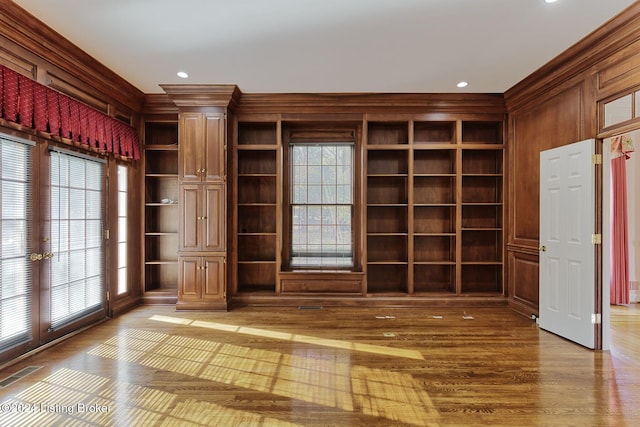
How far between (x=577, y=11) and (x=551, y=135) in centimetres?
151

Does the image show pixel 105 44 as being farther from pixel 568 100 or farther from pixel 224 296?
pixel 568 100

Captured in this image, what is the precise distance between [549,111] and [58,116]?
214 inches

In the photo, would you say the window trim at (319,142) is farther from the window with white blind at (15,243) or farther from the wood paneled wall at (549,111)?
the window with white blind at (15,243)

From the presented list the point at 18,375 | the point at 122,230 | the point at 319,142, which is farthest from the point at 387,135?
the point at 18,375

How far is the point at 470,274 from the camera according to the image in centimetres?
493

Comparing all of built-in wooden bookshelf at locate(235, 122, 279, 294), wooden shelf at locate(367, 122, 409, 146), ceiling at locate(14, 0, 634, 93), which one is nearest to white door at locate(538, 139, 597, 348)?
ceiling at locate(14, 0, 634, 93)

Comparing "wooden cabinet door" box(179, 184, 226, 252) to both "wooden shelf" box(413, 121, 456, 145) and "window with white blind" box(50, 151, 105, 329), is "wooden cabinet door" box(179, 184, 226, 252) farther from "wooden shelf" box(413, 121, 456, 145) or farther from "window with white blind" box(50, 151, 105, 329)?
"wooden shelf" box(413, 121, 456, 145)

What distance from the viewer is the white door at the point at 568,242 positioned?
3.19 m

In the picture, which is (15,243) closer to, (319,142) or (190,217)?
(190,217)

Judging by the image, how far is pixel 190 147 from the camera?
4.40 meters

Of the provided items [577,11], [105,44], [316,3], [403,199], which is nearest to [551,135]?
[577,11]

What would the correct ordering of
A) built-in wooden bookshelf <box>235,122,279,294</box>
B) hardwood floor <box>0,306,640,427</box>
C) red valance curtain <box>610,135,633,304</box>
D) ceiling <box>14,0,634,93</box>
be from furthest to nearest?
built-in wooden bookshelf <box>235,122,279,294</box> < red valance curtain <box>610,135,633,304</box> < ceiling <box>14,0,634,93</box> < hardwood floor <box>0,306,640,427</box>

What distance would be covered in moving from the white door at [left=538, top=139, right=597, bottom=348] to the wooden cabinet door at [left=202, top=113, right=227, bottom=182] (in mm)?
4046

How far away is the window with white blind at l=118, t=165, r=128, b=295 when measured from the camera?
4.32 meters
